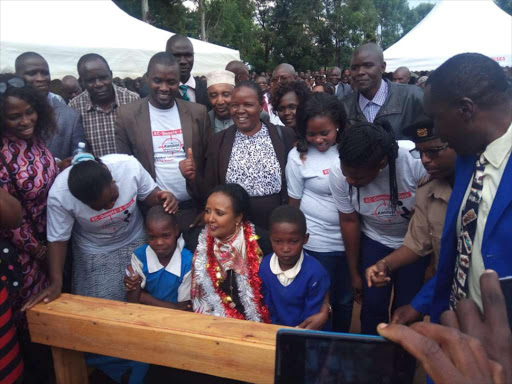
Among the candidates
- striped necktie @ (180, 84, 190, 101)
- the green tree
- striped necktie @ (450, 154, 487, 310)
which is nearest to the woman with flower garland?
striped necktie @ (450, 154, 487, 310)

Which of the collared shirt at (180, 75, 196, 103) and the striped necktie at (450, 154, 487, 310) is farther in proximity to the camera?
the collared shirt at (180, 75, 196, 103)

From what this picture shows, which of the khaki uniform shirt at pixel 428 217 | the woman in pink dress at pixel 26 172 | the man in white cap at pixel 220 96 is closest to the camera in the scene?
the khaki uniform shirt at pixel 428 217

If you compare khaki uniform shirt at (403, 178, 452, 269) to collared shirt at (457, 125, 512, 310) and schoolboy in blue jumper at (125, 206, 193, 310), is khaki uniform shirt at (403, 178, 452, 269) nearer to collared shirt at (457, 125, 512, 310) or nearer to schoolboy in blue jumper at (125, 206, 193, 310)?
collared shirt at (457, 125, 512, 310)

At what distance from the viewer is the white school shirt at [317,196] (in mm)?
2628

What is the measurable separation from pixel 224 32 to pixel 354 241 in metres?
26.7

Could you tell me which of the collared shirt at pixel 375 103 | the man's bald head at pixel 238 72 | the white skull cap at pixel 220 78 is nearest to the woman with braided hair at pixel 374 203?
the collared shirt at pixel 375 103

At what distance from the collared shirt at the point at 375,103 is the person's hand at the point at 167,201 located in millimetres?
1747

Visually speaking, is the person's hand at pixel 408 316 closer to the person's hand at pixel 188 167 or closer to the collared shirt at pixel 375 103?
the person's hand at pixel 188 167

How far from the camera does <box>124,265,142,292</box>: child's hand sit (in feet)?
8.21

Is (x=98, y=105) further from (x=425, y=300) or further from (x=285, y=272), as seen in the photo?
(x=425, y=300)

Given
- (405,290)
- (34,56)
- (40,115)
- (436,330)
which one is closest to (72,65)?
(34,56)

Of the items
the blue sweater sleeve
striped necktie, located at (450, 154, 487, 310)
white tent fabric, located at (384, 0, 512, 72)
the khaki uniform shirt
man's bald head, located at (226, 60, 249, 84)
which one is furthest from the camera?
white tent fabric, located at (384, 0, 512, 72)

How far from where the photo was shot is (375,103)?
3.39 metres

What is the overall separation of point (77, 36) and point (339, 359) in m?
7.39
